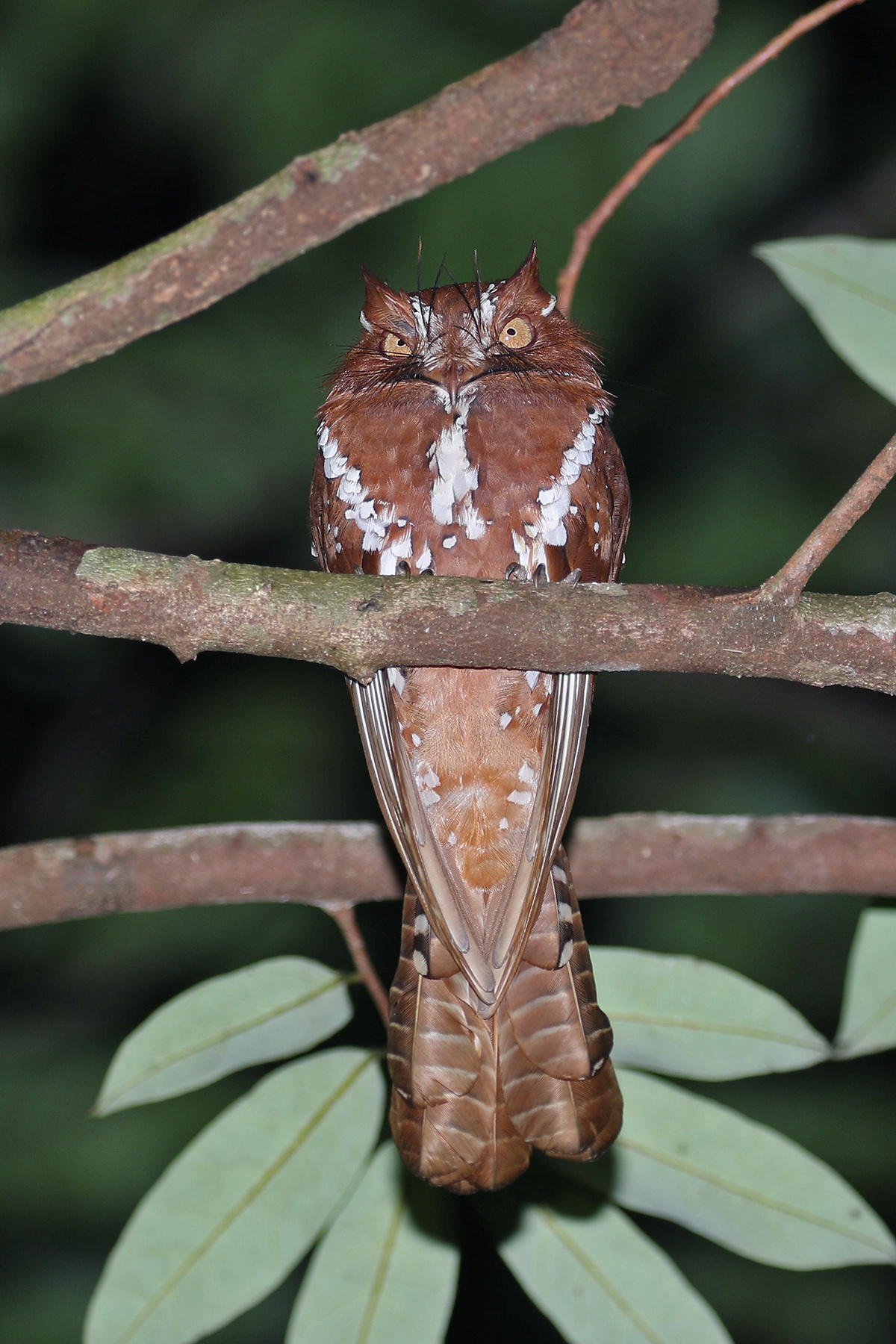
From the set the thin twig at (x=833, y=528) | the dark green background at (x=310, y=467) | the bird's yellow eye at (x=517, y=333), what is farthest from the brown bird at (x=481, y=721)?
the dark green background at (x=310, y=467)

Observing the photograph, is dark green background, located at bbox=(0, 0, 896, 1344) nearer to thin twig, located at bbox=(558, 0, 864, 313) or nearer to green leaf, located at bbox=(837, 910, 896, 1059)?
thin twig, located at bbox=(558, 0, 864, 313)

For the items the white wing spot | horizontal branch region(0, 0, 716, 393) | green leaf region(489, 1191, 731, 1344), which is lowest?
green leaf region(489, 1191, 731, 1344)

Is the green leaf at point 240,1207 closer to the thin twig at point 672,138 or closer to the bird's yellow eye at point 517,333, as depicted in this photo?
the bird's yellow eye at point 517,333

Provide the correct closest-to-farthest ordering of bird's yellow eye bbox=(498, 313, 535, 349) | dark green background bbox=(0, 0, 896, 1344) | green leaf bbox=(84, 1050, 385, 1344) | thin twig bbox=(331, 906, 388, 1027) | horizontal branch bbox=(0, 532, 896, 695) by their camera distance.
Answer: horizontal branch bbox=(0, 532, 896, 695) < green leaf bbox=(84, 1050, 385, 1344) < bird's yellow eye bbox=(498, 313, 535, 349) < thin twig bbox=(331, 906, 388, 1027) < dark green background bbox=(0, 0, 896, 1344)

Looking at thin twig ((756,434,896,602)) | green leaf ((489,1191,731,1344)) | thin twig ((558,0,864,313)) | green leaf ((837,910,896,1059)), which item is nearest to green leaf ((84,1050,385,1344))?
green leaf ((489,1191,731,1344))

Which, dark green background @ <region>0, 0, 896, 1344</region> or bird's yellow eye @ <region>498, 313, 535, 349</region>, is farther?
dark green background @ <region>0, 0, 896, 1344</region>
